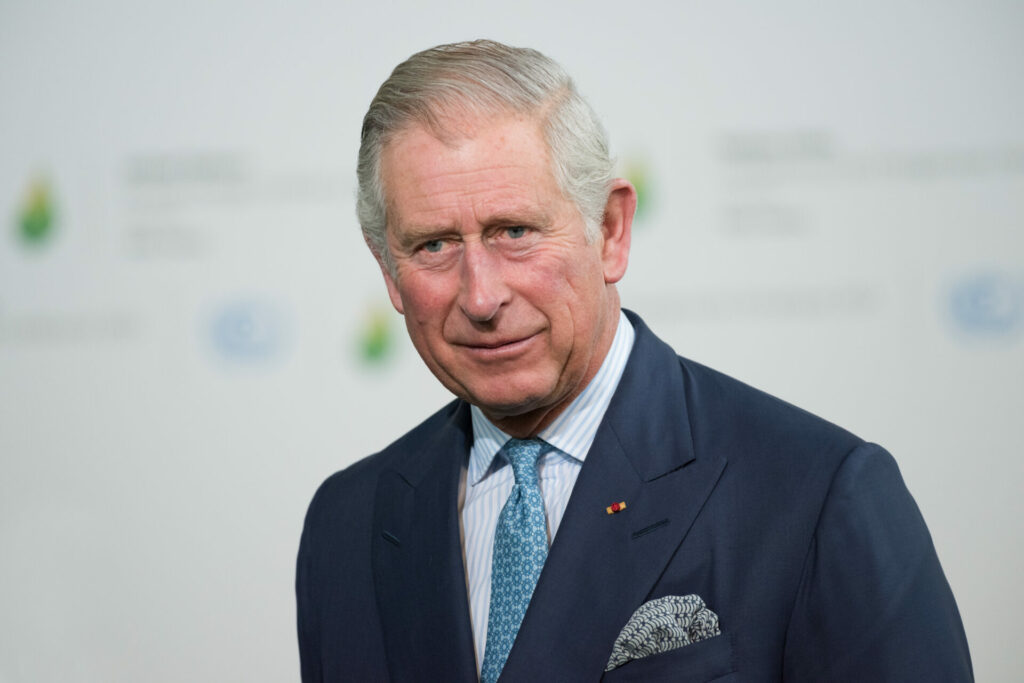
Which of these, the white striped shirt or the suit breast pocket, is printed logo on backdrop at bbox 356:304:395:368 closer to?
A: the white striped shirt

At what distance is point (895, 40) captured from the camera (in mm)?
3322

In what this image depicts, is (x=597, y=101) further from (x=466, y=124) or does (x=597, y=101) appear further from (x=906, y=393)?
(x=466, y=124)

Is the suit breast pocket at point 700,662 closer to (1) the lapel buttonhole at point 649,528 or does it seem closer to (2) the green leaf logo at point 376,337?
(1) the lapel buttonhole at point 649,528

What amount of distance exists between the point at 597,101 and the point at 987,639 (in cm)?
201

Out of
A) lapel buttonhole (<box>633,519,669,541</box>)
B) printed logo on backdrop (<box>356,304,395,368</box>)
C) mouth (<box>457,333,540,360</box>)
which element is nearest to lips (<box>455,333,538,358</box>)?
mouth (<box>457,333,540,360</box>)

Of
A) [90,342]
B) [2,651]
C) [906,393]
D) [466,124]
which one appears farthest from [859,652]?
[2,651]

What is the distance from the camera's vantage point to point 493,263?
154 centimetres

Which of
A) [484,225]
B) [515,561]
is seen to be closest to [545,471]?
[515,561]

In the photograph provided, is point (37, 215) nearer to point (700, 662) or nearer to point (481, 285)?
point (481, 285)

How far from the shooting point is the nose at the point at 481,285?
151 cm

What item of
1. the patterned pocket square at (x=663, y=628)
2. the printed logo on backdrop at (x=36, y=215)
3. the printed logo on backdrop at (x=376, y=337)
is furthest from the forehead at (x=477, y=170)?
the printed logo on backdrop at (x=36, y=215)

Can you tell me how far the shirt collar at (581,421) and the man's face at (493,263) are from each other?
7 cm

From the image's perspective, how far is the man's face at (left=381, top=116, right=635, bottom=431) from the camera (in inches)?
60.0

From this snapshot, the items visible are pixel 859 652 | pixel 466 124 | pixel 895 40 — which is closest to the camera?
pixel 859 652
